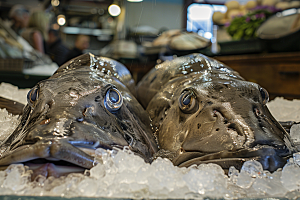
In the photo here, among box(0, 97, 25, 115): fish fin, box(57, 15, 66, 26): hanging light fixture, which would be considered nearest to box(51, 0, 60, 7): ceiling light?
box(57, 15, 66, 26): hanging light fixture

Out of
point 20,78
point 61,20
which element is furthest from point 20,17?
point 20,78

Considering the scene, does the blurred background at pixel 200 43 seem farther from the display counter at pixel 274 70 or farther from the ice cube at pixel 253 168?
the ice cube at pixel 253 168

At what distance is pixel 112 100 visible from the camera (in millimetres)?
964

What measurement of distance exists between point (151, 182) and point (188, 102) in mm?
457

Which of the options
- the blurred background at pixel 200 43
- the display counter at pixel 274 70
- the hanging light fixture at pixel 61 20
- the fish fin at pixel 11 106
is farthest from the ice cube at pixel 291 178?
the hanging light fixture at pixel 61 20

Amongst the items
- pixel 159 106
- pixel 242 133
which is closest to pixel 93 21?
pixel 159 106

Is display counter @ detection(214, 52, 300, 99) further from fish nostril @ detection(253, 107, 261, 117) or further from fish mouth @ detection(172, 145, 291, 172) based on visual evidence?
fish mouth @ detection(172, 145, 291, 172)

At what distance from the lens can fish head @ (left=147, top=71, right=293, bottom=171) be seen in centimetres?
83

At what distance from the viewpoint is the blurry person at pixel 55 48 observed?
8.82ft

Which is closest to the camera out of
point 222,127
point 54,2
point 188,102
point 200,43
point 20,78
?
point 222,127

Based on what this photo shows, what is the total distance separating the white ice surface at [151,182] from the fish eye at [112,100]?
0.23 m

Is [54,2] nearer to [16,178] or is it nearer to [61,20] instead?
[61,20]

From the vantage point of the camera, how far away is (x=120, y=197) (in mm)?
600

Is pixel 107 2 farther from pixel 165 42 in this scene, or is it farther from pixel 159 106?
pixel 159 106
